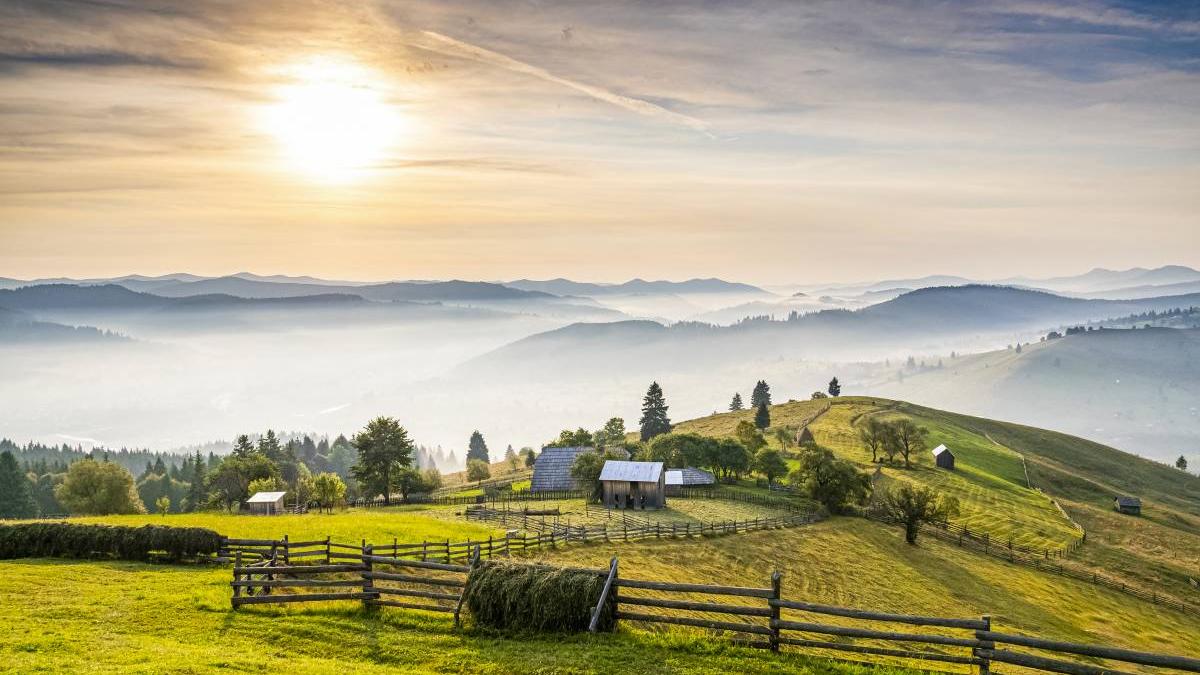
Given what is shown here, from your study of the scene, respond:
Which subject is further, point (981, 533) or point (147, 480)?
point (147, 480)

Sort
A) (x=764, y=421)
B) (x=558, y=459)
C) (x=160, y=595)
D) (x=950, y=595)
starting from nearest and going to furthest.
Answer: (x=160, y=595) → (x=950, y=595) → (x=558, y=459) → (x=764, y=421)

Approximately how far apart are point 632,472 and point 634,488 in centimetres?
161

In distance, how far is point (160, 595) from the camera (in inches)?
926

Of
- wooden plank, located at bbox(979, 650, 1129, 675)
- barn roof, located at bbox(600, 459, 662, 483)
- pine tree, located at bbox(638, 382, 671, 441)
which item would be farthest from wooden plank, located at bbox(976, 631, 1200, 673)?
pine tree, located at bbox(638, 382, 671, 441)

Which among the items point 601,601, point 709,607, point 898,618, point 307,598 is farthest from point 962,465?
point 307,598

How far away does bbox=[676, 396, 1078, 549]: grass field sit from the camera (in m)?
77.6

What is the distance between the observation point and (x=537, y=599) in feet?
62.1

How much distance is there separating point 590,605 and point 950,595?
42474 millimetres

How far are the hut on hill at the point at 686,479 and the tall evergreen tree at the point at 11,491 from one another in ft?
302

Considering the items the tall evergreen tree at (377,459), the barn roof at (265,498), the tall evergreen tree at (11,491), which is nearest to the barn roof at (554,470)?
the tall evergreen tree at (377,459)

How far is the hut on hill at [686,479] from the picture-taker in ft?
276

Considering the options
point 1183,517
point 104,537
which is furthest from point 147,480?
point 1183,517

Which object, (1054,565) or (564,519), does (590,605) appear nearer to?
(564,519)

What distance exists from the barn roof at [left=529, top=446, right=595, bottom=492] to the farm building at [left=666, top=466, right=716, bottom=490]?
998 cm
